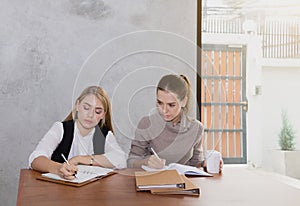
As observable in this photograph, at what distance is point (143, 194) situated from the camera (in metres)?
1.11

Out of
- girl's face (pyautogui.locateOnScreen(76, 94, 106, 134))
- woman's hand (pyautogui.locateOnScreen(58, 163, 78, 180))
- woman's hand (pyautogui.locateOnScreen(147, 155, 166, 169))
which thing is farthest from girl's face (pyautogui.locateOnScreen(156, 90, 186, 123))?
woman's hand (pyautogui.locateOnScreen(58, 163, 78, 180))

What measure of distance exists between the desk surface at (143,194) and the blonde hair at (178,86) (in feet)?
1.06

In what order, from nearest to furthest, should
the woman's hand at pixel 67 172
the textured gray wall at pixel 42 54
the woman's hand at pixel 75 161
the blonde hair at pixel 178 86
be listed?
1. the woman's hand at pixel 67 172
2. the blonde hair at pixel 178 86
3. the woman's hand at pixel 75 161
4. the textured gray wall at pixel 42 54

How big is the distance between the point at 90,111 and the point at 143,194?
0.57 metres

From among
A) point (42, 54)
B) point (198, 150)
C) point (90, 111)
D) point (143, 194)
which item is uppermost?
point (42, 54)

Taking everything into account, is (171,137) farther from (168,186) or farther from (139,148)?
(168,186)

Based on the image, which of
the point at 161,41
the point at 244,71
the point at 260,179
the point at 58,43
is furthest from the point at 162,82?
the point at 244,71

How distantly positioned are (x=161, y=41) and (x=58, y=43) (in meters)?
0.68

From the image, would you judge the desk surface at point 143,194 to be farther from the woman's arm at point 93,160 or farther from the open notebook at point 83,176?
the woman's arm at point 93,160

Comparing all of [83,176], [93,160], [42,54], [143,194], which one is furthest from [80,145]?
[42,54]

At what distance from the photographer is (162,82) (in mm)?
1403

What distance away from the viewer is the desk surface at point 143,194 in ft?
3.32

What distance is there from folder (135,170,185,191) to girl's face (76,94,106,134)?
1.36 ft

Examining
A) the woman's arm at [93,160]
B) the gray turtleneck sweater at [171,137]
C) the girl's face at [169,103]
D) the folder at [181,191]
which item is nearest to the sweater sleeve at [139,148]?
the gray turtleneck sweater at [171,137]
